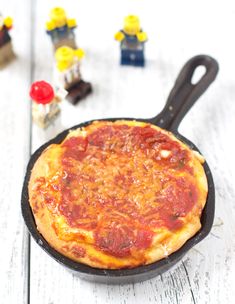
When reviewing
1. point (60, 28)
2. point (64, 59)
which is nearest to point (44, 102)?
point (64, 59)

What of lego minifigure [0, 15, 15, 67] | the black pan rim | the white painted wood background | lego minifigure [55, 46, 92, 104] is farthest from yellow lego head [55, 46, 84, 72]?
the black pan rim

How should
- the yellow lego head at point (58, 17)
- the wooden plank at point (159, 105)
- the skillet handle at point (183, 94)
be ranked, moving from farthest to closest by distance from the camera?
the yellow lego head at point (58, 17) → the skillet handle at point (183, 94) → the wooden plank at point (159, 105)

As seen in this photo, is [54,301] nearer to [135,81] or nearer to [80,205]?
[80,205]

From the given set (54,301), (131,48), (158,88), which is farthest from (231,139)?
(54,301)

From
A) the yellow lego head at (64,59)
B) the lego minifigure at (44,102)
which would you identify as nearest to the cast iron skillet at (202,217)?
the lego minifigure at (44,102)

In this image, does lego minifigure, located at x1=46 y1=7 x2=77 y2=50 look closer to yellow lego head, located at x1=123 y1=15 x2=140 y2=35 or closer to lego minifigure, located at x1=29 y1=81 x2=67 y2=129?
yellow lego head, located at x1=123 y1=15 x2=140 y2=35

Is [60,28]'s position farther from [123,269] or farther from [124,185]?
[123,269]

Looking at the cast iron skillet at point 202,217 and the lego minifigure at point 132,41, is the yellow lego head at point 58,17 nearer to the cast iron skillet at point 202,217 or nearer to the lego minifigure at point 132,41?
the lego minifigure at point 132,41
